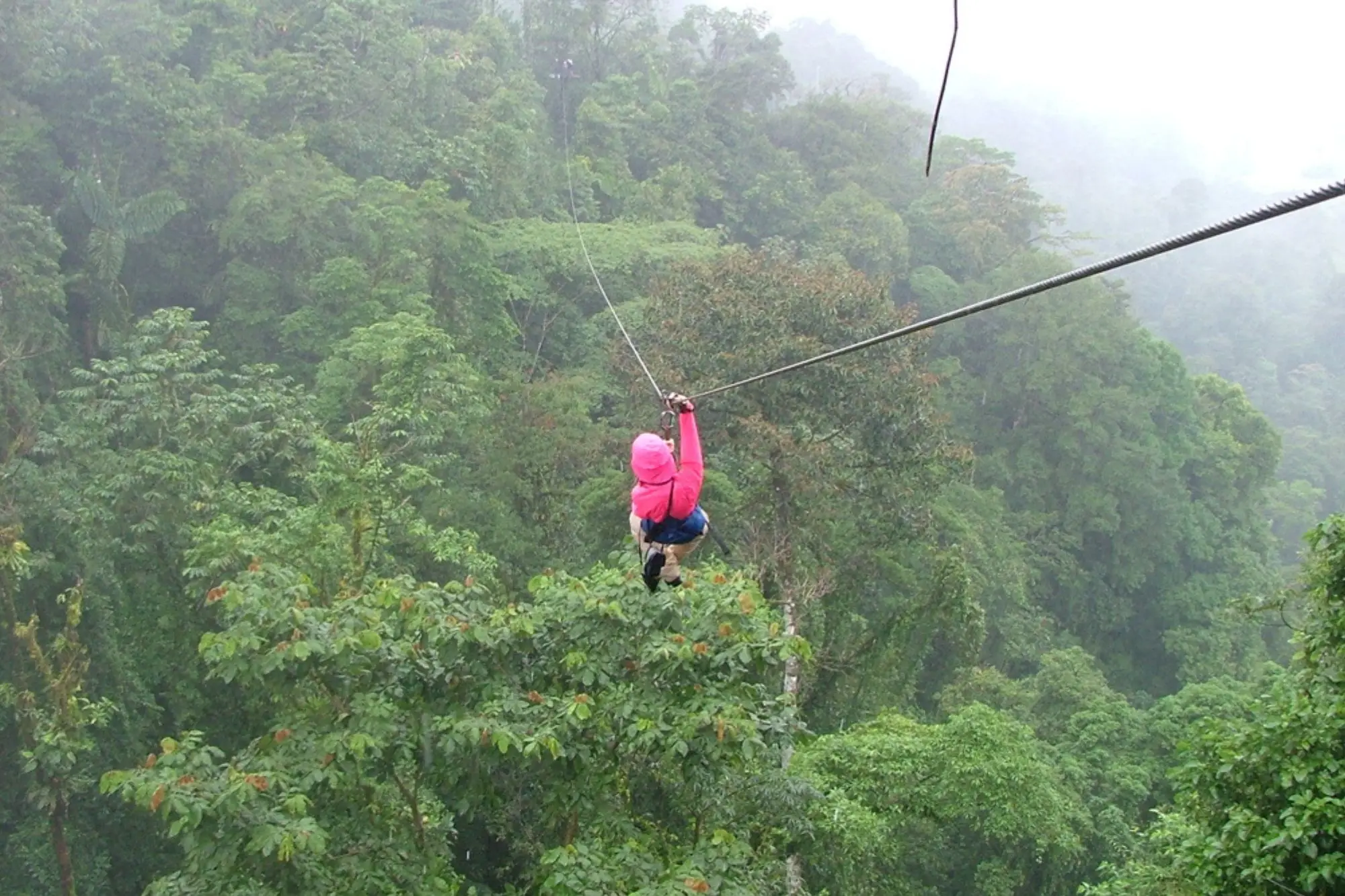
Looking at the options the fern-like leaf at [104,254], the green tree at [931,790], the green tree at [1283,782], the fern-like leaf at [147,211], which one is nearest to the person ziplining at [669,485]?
the green tree at [1283,782]

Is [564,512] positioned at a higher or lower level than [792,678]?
higher

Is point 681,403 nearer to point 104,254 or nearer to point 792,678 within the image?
point 792,678

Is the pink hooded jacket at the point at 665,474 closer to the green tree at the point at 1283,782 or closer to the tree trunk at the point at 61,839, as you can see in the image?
the green tree at the point at 1283,782

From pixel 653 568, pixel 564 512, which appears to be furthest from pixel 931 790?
pixel 653 568

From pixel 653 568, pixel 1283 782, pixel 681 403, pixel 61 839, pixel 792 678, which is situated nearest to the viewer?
pixel 681 403

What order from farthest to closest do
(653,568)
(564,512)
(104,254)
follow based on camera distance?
(104,254), (564,512), (653,568)

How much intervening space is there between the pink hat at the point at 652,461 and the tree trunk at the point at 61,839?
5481 millimetres

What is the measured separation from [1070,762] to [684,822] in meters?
4.75

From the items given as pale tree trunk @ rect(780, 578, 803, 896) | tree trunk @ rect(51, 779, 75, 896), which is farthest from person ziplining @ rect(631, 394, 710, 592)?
tree trunk @ rect(51, 779, 75, 896)

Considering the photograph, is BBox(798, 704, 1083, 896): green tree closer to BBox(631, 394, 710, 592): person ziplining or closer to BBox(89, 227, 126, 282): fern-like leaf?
BBox(631, 394, 710, 592): person ziplining

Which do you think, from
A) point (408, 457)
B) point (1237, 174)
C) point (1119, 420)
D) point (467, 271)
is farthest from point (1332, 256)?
point (408, 457)

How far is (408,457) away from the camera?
29.2ft

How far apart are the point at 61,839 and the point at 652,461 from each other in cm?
571

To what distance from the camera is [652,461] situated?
9.39 feet
